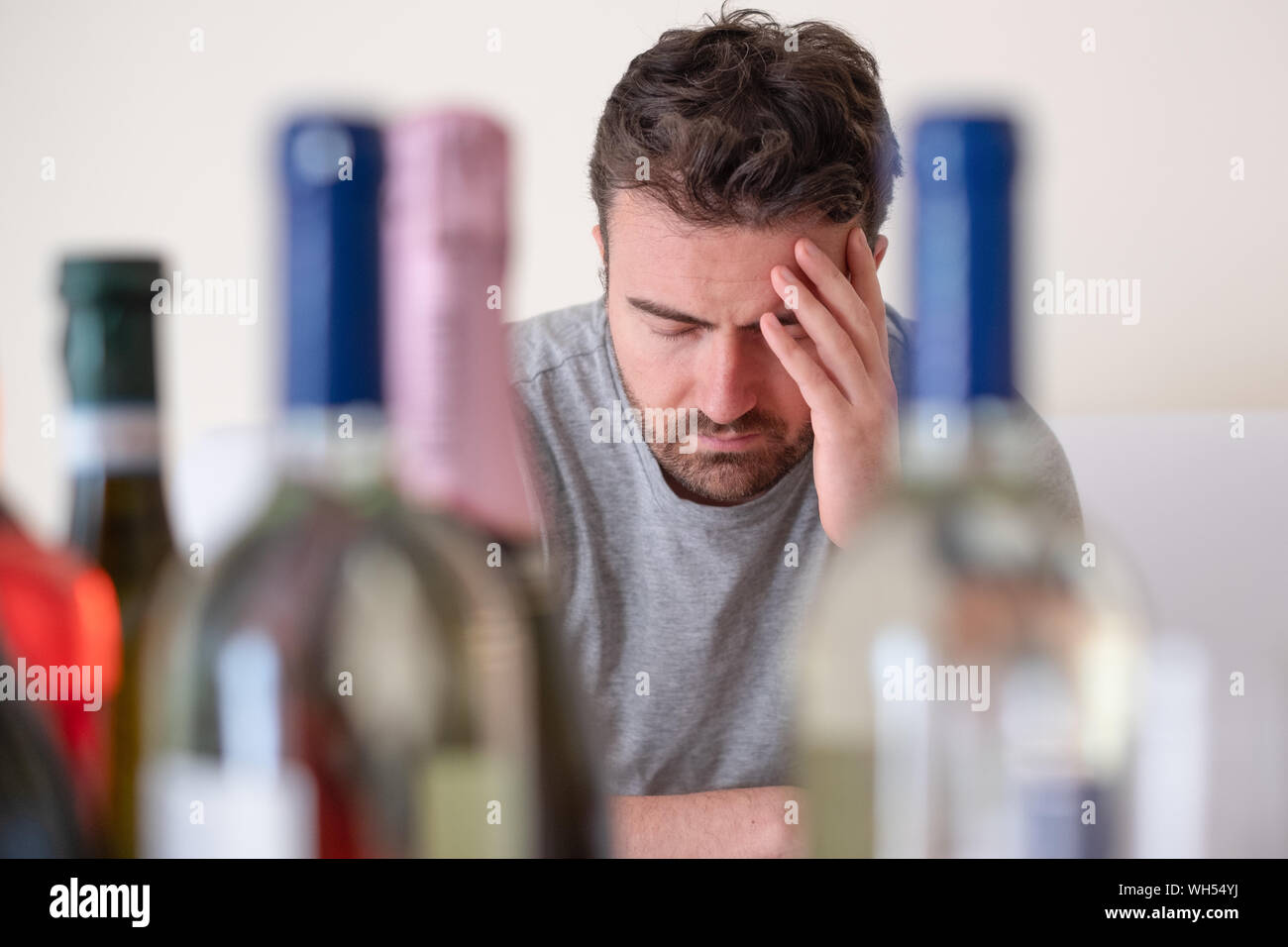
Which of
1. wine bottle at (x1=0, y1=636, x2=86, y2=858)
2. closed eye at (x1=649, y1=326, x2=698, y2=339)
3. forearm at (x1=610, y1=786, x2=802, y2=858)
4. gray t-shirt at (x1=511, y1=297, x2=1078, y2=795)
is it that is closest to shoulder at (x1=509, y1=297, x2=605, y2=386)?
gray t-shirt at (x1=511, y1=297, x2=1078, y2=795)

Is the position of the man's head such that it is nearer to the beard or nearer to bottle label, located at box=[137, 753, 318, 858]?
the beard

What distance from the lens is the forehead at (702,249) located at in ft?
2.48

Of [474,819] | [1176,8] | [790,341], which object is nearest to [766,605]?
[790,341]

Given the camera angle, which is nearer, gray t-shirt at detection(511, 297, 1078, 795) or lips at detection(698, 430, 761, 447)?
gray t-shirt at detection(511, 297, 1078, 795)

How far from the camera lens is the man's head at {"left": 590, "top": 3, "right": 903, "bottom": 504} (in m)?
0.73

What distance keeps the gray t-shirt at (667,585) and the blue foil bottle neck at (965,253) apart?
7.7 inches

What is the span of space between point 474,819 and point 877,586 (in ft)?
0.33

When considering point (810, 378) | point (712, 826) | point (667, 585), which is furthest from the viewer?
point (667, 585)

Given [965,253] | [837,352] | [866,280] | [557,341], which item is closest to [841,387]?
[837,352]

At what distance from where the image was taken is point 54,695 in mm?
294

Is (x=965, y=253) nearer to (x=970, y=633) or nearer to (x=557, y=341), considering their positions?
(x=970, y=633)

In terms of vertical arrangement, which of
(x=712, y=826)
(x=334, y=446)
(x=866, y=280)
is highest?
(x=866, y=280)

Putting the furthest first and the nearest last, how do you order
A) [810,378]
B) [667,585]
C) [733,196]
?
1. [667,585]
2. [733,196]
3. [810,378]

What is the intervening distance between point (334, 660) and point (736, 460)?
601 mm
